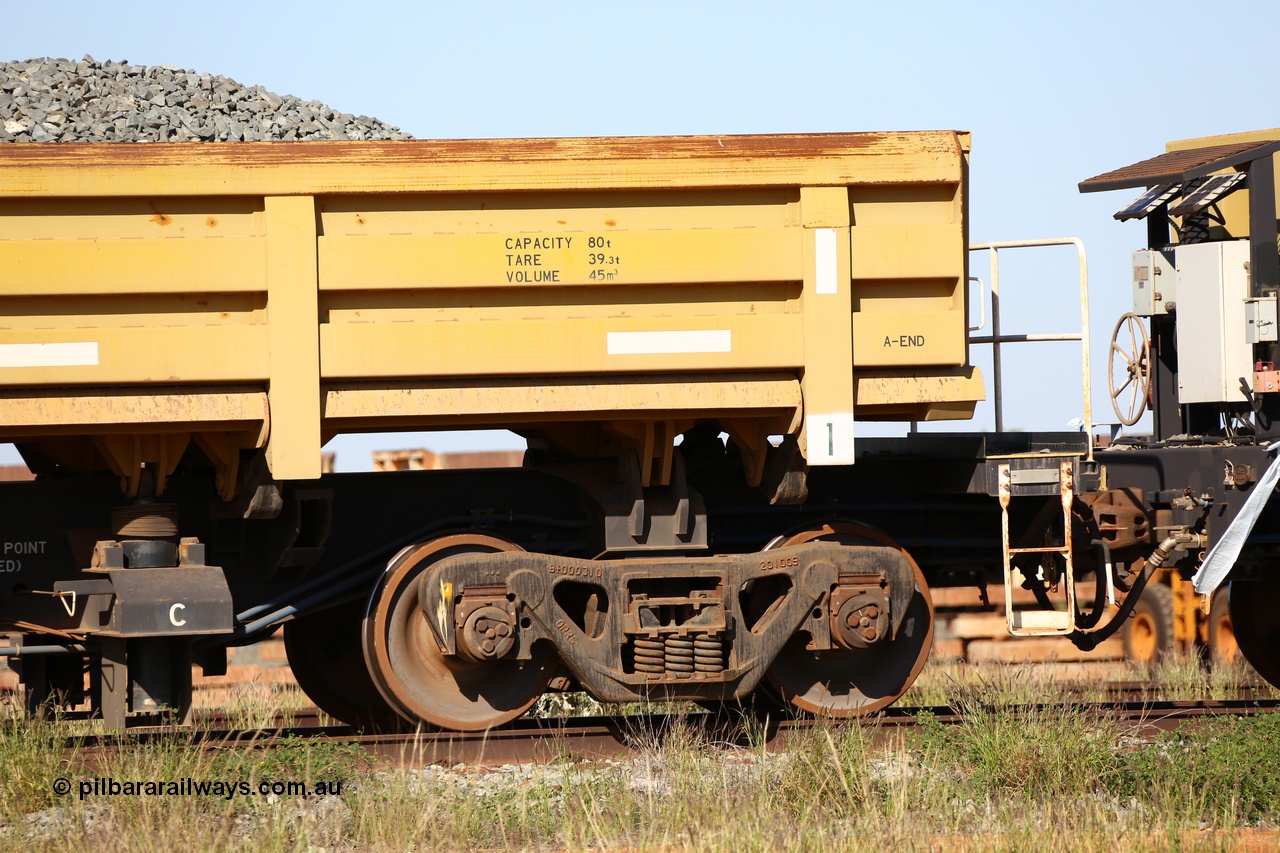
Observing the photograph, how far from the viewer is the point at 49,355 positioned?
19.8 feet

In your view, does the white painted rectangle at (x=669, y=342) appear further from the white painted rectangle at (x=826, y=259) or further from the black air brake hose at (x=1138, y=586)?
the black air brake hose at (x=1138, y=586)

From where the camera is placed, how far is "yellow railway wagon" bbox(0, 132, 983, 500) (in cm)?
607

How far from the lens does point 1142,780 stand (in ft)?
19.0

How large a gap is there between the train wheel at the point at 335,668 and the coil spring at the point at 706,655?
2.01 meters

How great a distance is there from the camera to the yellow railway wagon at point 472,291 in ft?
19.9

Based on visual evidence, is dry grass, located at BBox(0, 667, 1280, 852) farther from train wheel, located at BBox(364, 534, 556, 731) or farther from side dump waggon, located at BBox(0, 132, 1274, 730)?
side dump waggon, located at BBox(0, 132, 1274, 730)

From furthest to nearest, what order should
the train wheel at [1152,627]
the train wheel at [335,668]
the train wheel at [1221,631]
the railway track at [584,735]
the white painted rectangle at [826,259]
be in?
the train wheel at [1152,627]
the train wheel at [1221,631]
the train wheel at [335,668]
the white painted rectangle at [826,259]
the railway track at [584,735]

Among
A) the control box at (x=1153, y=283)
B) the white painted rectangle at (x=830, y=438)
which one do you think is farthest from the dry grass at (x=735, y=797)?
the control box at (x=1153, y=283)

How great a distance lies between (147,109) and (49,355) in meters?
1.56

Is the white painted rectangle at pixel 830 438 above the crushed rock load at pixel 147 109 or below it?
below

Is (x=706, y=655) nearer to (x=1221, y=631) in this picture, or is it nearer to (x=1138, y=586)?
(x=1138, y=586)

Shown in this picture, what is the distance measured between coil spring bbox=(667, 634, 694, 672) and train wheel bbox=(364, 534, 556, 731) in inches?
23.2

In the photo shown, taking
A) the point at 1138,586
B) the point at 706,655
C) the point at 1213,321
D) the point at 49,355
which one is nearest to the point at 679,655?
the point at 706,655

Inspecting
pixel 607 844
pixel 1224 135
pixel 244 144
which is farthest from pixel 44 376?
pixel 1224 135
